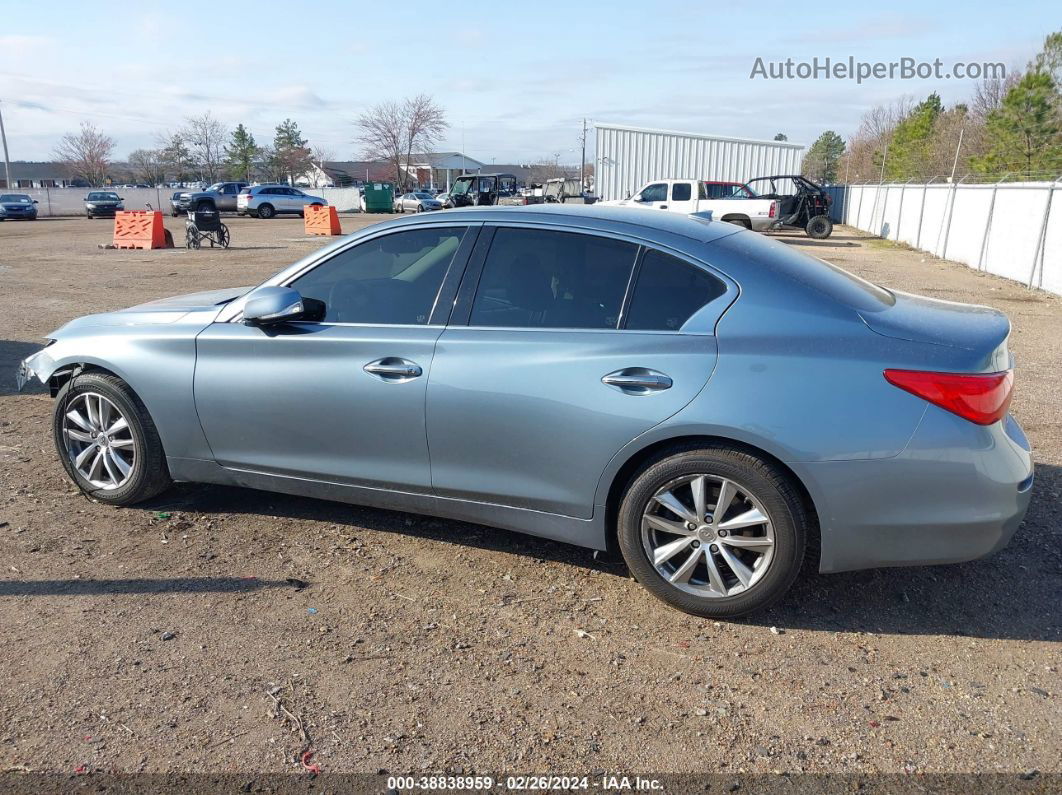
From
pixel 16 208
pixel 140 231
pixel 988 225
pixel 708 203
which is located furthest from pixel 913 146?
pixel 16 208

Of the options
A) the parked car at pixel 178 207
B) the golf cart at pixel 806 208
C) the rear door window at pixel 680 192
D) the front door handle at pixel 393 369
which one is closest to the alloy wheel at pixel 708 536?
the front door handle at pixel 393 369

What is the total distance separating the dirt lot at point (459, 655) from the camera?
8.70 ft

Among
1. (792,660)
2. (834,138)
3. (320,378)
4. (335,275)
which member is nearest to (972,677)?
(792,660)

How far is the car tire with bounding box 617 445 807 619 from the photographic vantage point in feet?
10.4

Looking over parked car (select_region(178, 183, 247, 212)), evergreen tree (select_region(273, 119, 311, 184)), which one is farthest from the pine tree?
parked car (select_region(178, 183, 247, 212))

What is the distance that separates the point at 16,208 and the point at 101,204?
370cm

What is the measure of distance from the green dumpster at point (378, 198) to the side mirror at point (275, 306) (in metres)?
46.0

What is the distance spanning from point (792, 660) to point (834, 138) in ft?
393

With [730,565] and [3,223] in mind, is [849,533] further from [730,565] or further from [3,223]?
[3,223]

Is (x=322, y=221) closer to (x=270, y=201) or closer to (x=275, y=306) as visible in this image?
(x=270, y=201)

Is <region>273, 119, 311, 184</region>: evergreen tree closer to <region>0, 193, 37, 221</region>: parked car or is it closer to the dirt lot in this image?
<region>0, 193, 37, 221</region>: parked car

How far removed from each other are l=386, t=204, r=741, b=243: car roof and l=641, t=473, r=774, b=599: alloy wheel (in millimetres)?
1092

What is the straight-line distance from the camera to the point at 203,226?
848 inches

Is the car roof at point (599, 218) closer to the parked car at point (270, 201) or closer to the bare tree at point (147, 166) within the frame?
the parked car at point (270, 201)
